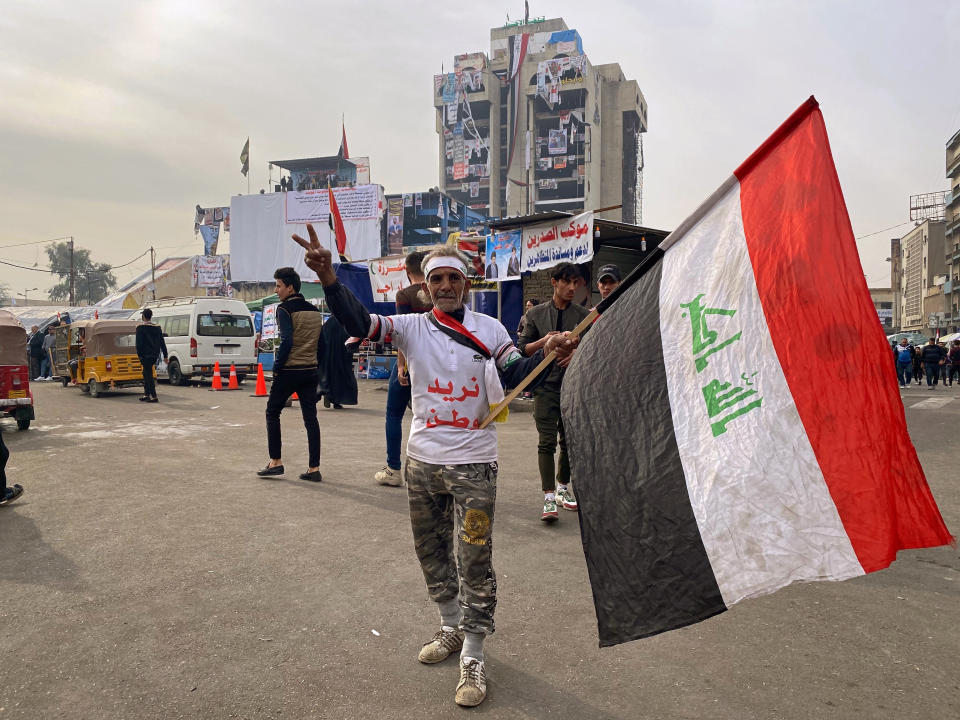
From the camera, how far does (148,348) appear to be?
14805 mm

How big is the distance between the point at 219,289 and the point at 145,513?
69.2m

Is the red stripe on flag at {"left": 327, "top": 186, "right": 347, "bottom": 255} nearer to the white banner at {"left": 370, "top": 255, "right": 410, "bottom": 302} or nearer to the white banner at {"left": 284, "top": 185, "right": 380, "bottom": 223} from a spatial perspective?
the white banner at {"left": 370, "top": 255, "right": 410, "bottom": 302}

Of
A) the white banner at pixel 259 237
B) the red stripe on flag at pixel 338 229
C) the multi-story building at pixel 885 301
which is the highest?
the white banner at pixel 259 237

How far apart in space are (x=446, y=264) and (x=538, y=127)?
371 ft

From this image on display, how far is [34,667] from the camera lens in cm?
297

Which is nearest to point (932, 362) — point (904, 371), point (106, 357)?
point (904, 371)

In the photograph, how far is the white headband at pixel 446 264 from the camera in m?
3.01

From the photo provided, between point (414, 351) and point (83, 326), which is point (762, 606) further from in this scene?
point (83, 326)

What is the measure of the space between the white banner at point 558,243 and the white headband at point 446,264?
374 inches

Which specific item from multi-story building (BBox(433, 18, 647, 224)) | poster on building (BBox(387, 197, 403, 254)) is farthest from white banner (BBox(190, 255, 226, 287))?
multi-story building (BBox(433, 18, 647, 224))

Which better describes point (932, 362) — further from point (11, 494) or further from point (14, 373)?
point (11, 494)

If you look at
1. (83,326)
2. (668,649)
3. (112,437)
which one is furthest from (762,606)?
(83,326)

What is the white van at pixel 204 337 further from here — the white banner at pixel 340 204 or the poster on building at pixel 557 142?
the poster on building at pixel 557 142

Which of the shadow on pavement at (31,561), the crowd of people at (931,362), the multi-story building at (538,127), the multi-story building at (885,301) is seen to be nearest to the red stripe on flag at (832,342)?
the shadow on pavement at (31,561)
